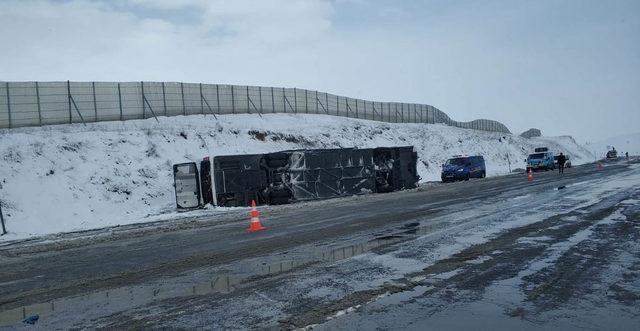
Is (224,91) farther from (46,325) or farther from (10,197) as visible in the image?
(46,325)

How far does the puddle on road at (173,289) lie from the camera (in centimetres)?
589

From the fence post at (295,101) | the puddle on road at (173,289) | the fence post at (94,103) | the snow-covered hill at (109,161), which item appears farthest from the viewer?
the fence post at (295,101)

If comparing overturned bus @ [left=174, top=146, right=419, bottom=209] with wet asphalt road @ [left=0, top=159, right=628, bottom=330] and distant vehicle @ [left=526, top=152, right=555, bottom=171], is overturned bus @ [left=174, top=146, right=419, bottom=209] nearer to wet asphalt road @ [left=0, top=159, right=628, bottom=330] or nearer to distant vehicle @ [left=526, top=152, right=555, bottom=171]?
wet asphalt road @ [left=0, top=159, right=628, bottom=330]

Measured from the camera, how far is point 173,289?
683 cm

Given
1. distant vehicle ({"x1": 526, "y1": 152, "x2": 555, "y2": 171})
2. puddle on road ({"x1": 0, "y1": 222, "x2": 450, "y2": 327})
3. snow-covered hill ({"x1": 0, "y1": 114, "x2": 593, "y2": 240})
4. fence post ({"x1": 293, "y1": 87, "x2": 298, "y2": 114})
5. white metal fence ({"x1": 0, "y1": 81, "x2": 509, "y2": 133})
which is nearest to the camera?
puddle on road ({"x1": 0, "y1": 222, "x2": 450, "y2": 327})

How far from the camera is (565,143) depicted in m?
120

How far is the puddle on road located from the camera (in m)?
5.89

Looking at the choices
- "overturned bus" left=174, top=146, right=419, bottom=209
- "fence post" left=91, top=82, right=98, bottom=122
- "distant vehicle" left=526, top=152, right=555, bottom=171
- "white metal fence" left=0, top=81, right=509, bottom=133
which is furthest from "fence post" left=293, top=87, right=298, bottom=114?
"distant vehicle" left=526, top=152, right=555, bottom=171

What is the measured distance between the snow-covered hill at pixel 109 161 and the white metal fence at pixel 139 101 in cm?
117

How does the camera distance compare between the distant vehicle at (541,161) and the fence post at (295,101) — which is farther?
the fence post at (295,101)

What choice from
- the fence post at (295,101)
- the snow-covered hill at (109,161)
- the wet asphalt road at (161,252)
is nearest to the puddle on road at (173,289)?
the wet asphalt road at (161,252)

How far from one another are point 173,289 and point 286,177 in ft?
58.2

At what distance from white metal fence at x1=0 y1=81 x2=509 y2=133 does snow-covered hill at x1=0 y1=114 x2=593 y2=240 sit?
117 cm

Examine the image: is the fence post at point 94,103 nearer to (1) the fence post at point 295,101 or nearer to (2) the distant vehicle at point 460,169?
(1) the fence post at point 295,101
